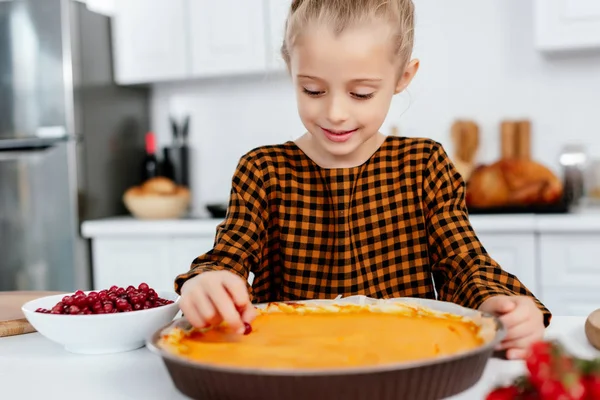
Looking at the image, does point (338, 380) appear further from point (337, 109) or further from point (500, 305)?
point (337, 109)

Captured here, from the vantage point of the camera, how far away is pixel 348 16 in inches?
41.3

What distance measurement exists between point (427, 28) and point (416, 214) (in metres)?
1.75

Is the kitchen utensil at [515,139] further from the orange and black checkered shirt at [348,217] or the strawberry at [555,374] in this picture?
the strawberry at [555,374]

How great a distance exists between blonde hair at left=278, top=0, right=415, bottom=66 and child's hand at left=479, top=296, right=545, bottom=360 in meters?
0.45

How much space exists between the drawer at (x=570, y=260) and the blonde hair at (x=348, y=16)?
1322 mm

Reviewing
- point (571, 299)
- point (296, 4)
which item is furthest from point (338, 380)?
point (571, 299)

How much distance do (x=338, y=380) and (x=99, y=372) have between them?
1.20ft

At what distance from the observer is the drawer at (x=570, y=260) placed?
225 cm

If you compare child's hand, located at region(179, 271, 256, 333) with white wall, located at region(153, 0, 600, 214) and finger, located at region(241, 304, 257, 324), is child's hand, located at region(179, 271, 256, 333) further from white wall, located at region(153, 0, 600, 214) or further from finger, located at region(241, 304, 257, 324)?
white wall, located at region(153, 0, 600, 214)

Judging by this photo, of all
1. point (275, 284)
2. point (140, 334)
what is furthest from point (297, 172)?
point (140, 334)

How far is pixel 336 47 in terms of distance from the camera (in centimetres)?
101

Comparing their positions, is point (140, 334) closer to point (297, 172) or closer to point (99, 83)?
point (297, 172)

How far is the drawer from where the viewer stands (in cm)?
225

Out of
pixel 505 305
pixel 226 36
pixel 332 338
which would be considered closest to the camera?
pixel 332 338
